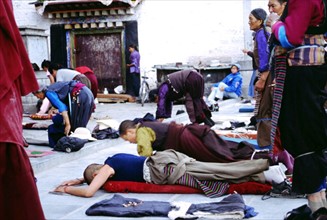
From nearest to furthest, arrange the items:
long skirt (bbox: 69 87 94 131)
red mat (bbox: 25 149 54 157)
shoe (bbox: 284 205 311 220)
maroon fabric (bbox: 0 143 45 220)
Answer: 1. maroon fabric (bbox: 0 143 45 220)
2. shoe (bbox: 284 205 311 220)
3. red mat (bbox: 25 149 54 157)
4. long skirt (bbox: 69 87 94 131)

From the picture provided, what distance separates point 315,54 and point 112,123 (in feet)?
20.8

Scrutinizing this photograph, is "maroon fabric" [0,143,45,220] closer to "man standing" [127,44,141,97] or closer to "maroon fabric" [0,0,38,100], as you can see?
"maroon fabric" [0,0,38,100]

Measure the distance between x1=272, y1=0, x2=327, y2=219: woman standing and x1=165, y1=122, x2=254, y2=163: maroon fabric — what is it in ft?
6.57

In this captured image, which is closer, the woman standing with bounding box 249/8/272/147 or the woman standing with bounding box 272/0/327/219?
the woman standing with bounding box 272/0/327/219

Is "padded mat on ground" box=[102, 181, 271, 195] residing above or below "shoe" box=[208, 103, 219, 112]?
above

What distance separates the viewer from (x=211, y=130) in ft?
22.1

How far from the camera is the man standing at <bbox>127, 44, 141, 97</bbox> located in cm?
1959

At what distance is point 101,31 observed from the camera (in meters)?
21.0

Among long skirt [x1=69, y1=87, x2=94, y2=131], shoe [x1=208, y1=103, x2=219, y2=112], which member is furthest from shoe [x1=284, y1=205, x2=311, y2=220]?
shoe [x1=208, y1=103, x2=219, y2=112]

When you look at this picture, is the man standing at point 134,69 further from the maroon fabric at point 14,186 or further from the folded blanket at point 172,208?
the maroon fabric at point 14,186

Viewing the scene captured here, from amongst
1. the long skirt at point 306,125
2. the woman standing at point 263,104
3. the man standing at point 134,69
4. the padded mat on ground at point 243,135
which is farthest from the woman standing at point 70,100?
the man standing at point 134,69

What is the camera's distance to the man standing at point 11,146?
3.63 m

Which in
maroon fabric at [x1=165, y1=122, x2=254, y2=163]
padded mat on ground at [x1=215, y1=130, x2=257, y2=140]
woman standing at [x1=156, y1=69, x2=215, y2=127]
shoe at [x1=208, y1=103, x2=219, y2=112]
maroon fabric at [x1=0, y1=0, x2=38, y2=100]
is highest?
maroon fabric at [x1=0, y1=0, x2=38, y2=100]

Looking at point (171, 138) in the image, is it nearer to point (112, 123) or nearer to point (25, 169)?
point (25, 169)
